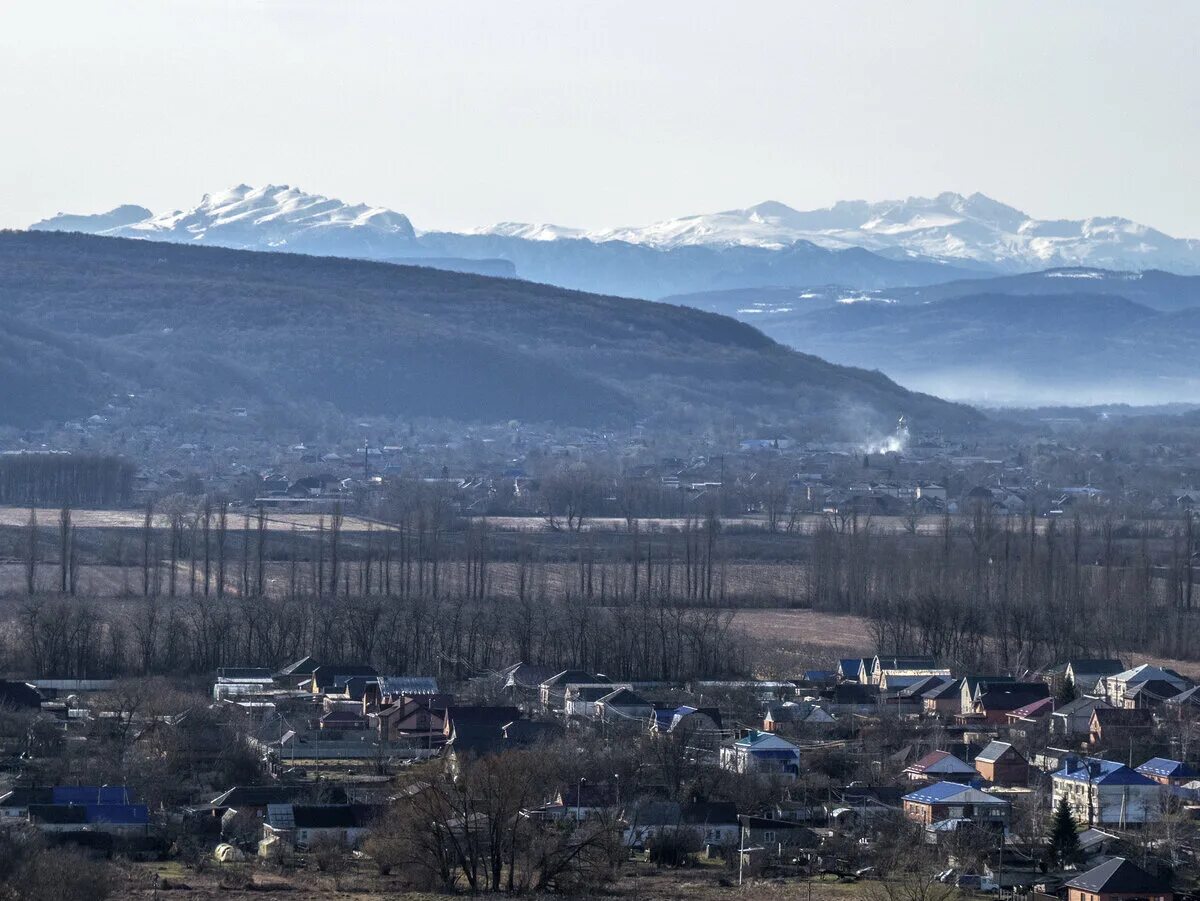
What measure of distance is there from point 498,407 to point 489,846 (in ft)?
278

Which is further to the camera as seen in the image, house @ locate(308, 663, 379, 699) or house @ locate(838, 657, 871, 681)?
house @ locate(838, 657, 871, 681)

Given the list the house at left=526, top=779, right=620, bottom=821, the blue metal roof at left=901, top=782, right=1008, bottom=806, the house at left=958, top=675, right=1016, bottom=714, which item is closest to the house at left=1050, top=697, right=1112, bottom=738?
the house at left=958, top=675, right=1016, bottom=714

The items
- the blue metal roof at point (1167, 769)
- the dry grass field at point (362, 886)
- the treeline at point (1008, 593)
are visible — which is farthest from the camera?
the treeline at point (1008, 593)

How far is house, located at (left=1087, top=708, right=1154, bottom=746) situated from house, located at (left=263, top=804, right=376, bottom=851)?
9607mm

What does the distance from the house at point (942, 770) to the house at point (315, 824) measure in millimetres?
6031

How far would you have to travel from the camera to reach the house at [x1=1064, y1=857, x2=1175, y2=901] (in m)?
20.1

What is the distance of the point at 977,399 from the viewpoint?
16900 cm

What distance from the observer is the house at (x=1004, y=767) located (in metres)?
25.9

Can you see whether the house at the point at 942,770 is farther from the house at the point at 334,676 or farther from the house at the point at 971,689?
the house at the point at 334,676

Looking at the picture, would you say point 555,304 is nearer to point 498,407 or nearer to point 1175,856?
point 498,407

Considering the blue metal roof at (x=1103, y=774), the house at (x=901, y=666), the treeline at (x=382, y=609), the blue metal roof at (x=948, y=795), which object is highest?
the treeline at (x=382, y=609)

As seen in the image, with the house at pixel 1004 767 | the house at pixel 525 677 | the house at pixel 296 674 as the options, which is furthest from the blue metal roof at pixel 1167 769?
the house at pixel 296 674

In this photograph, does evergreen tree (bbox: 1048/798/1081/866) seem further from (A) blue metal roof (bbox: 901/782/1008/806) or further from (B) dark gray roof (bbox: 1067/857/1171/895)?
(A) blue metal roof (bbox: 901/782/1008/806)

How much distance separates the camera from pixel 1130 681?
1247 inches
